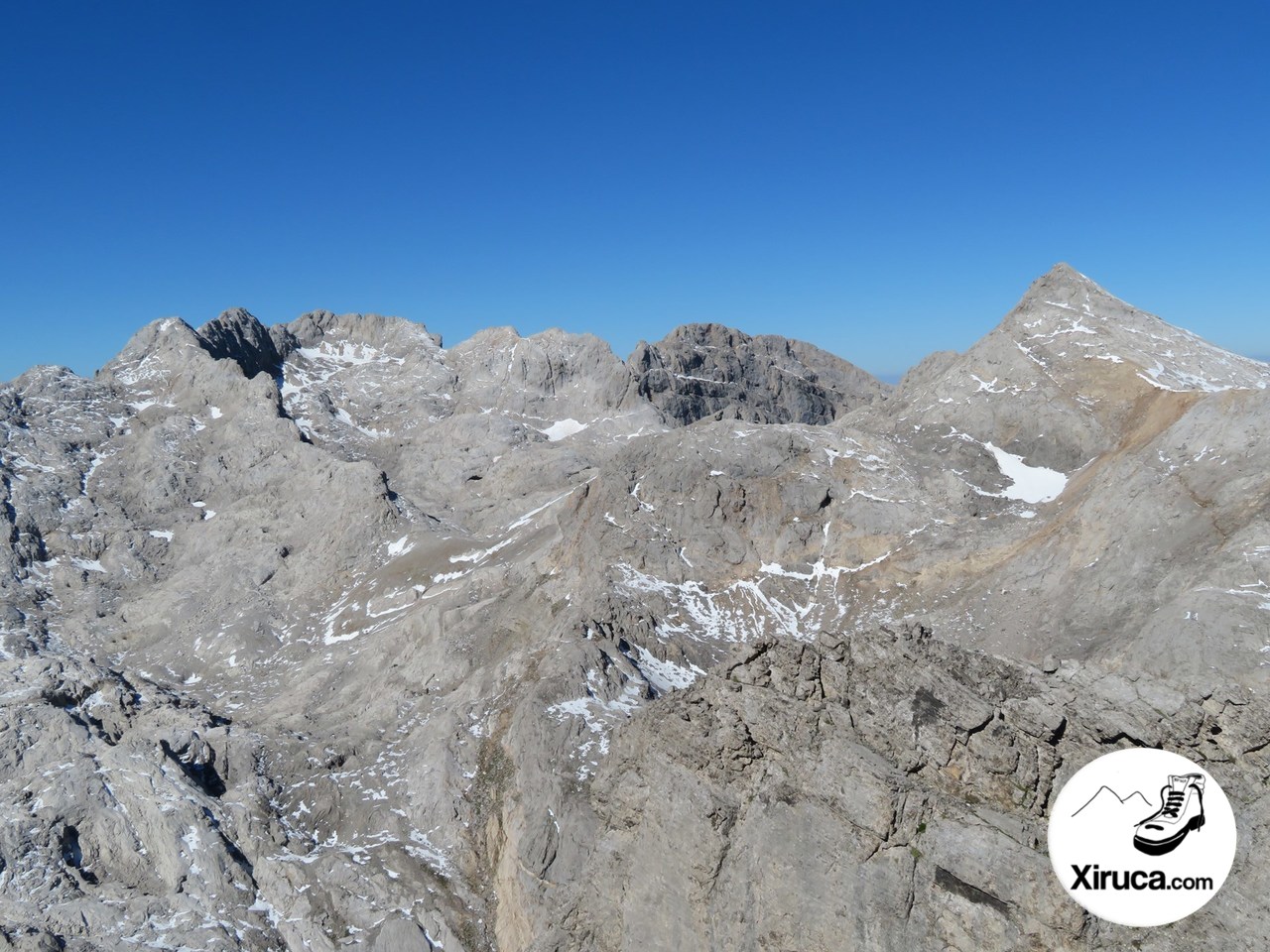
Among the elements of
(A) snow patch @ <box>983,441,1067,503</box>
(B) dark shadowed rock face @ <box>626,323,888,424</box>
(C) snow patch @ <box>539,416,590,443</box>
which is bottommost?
(A) snow patch @ <box>983,441,1067,503</box>

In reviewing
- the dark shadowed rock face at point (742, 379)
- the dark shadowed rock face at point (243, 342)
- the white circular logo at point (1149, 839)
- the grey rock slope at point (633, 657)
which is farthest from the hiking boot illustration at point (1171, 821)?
the dark shadowed rock face at point (243, 342)

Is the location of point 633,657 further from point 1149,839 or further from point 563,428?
point 563,428

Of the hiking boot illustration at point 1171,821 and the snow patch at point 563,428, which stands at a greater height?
the snow patch at point 563,428

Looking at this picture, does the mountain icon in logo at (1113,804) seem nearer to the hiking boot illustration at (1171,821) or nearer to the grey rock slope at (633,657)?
the hiking boot illustration at (1171,821)

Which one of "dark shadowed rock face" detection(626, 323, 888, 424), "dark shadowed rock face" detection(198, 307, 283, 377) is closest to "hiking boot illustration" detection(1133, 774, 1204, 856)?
"dark shadowed rock face" detection(626, 323, 888, 424)

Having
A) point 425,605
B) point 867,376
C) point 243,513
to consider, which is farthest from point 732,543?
point 867,376

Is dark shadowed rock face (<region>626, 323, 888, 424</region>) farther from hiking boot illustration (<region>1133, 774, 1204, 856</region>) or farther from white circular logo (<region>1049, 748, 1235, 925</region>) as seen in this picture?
hiking boot illustration (<region>1133, 774, 1204, 856</region>)

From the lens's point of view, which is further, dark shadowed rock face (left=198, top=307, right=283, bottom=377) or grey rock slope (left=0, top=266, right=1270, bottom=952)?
dark shadowed rock face (left=198, top=307, right=283, bottom=377)
